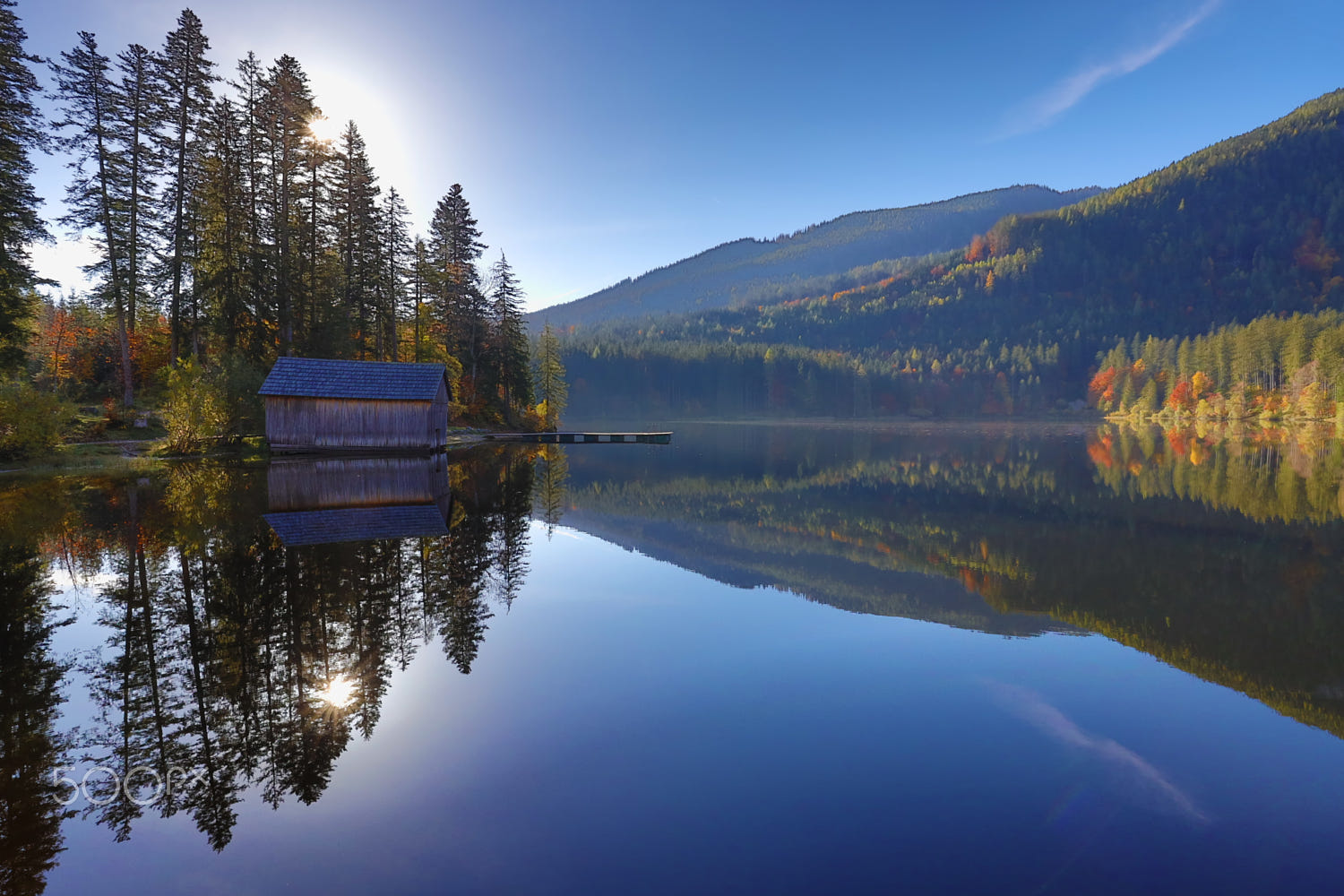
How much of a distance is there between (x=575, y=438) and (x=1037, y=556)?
4794 centimetres

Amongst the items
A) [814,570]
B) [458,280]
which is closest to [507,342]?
[458,280]

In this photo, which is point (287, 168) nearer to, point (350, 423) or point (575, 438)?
point (350, 423)

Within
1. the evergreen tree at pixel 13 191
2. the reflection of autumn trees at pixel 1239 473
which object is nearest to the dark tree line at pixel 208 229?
the evergreen tree at pixel 13 191

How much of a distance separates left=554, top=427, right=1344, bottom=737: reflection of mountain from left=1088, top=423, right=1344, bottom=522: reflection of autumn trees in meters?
0.85

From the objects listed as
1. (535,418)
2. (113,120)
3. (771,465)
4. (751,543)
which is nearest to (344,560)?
(751,543)

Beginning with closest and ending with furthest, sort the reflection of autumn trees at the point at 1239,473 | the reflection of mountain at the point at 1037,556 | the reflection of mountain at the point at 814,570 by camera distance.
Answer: the reflection of mountain at the point at 1037,556
the reflection of mountain at the point at 814,570
the reflection of autumn trees at the point at 1239,473

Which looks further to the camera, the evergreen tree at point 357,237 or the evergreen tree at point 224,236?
the evergreen tree at point 357,237

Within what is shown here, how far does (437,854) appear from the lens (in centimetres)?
500

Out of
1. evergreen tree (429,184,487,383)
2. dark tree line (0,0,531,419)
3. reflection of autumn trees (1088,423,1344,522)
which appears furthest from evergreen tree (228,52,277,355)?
reflection of autumn trees (1088,423,1344,522)

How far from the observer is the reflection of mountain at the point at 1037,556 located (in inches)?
396

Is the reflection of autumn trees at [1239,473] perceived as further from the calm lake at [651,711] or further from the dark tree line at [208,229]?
the dark tree line at [208,229]

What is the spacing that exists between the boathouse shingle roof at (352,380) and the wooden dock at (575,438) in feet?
46.4

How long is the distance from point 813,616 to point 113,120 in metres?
43.0

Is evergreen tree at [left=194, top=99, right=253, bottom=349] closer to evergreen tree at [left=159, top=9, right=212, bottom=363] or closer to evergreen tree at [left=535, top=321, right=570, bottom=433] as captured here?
evergreen tree at [left=159, top=9, right=212, bottom=363]
